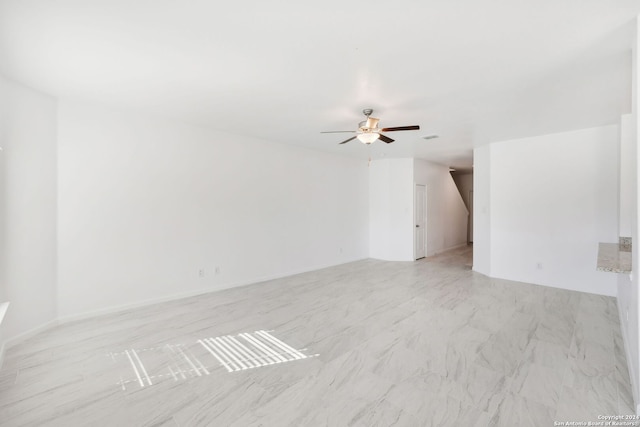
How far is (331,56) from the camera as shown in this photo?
232cm

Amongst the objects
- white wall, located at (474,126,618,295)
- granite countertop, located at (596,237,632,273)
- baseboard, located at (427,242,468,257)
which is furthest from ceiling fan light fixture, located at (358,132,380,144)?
baseboard, located at (427,242,468,257)

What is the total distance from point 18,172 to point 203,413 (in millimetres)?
3077

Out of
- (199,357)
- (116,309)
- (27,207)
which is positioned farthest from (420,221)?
(27,207)

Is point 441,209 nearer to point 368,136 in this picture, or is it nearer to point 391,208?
point 391,208

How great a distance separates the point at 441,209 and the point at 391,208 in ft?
6.49

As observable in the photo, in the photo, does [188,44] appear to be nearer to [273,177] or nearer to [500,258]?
[273,177]

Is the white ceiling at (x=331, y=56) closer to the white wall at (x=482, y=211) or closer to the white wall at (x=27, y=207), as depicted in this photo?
the white wall at (x=27, y=207)

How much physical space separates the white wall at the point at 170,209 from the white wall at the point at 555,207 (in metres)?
3.51

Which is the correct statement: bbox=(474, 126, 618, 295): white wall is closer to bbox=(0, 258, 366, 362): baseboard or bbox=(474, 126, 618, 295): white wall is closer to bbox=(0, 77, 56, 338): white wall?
bbox=(0, 258, 366, 362): baseboard

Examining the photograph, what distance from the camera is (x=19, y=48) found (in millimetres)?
2232

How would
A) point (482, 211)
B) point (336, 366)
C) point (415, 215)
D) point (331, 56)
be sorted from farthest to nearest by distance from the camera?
point (415, 215) < point (482, 211) < point (336, 366) < point (331, 56)

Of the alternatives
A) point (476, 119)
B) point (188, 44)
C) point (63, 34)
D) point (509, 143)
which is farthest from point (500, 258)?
point (63, 34)

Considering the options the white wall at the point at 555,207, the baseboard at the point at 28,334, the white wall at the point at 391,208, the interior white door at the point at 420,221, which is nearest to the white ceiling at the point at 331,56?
the white wall at the point at 555,207

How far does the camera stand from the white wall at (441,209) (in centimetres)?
743
